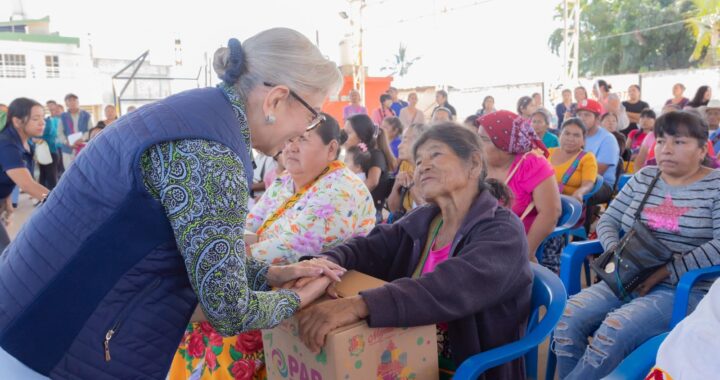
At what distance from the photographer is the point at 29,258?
1200mm

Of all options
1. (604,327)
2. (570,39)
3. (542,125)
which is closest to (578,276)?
(604,327)

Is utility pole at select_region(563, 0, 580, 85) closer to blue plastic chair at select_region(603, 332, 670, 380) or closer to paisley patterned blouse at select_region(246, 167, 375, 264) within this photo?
paisley patterned blouse at select_region(246, 167, 375, 264)

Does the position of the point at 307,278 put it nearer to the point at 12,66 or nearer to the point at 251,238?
the point at 251,238

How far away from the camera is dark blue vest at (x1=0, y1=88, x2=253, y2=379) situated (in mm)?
1136

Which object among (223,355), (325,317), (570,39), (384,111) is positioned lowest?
(223,355)

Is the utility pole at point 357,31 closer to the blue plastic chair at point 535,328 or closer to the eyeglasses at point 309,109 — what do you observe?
the blue plastic chair at point 535,328

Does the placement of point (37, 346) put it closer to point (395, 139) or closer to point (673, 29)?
point (395, 139)

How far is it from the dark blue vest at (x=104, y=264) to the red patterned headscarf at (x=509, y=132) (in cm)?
223

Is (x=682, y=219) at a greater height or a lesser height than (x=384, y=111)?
lesser

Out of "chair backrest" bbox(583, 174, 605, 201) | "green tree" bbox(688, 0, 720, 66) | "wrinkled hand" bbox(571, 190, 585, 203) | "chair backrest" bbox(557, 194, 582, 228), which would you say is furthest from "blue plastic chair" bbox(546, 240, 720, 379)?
"green tree" bbox(688, 0, 720, 66)

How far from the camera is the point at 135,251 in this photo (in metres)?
1.16

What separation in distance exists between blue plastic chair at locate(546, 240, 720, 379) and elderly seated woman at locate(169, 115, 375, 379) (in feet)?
3.41

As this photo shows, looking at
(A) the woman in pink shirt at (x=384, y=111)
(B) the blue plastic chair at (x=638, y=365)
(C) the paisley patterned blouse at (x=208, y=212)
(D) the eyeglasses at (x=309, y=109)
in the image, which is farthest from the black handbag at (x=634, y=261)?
(A) the woman in pink shirt at (x=384, y=111)

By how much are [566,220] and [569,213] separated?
0.05 meters
